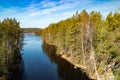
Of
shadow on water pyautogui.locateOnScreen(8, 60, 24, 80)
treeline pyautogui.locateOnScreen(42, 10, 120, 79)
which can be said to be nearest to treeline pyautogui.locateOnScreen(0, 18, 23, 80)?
shadow on water pyautogui.locateOnScreen(8, 60, 24, 80)

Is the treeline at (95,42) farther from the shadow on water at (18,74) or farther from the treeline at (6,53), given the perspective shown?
the treeline at (6,53)

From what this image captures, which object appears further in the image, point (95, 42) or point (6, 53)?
point (95, 42)

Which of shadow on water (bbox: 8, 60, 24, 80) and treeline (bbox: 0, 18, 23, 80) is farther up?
treeline (bbox: 0, 18, 23, 80)

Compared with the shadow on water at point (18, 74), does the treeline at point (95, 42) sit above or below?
above

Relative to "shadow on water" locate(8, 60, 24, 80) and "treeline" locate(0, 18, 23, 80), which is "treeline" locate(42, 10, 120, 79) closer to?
"shadow on water" locate(8, 60, 24, 80)

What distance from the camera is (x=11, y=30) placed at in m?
43.6

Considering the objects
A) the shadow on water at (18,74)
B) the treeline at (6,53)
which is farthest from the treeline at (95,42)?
the treeline at (6,53)

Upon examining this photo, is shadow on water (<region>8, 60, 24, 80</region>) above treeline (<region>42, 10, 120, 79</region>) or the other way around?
the other way around

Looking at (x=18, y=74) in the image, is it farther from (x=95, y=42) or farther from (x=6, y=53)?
(x=95, y=42)

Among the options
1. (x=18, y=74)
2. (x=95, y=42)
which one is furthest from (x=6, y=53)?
(x=95, y=42)

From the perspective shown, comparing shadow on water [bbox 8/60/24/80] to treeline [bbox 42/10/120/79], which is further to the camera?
shadow on water [bbox 8/60/24/80]

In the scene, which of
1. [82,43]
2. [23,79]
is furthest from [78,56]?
[23,79]

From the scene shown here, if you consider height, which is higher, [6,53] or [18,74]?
[6,53]

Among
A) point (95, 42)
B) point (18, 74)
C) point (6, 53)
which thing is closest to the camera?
point (6, 53)
